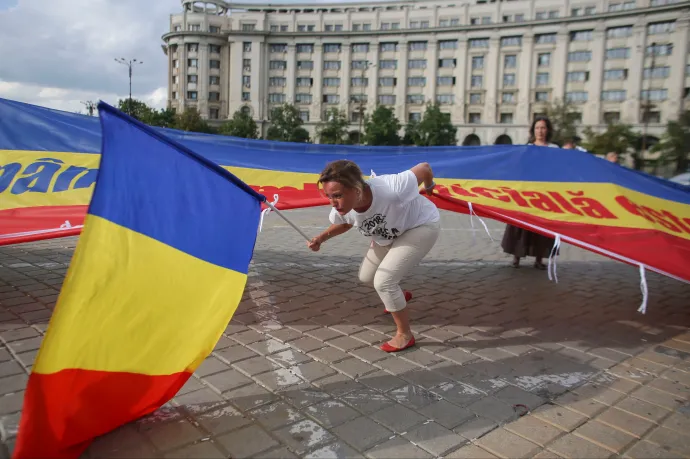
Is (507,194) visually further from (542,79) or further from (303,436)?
(542,79)

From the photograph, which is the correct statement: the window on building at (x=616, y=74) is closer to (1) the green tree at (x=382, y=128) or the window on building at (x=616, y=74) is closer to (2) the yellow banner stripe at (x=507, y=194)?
(1) the green tree at (x=382, y=128)

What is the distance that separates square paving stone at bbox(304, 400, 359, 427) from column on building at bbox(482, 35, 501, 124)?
259ft

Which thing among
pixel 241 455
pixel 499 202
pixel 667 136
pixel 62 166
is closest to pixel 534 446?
pixel 241 455

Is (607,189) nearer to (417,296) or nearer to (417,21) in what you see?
(417,296)

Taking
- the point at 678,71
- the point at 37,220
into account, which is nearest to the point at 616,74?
the point at 678,71

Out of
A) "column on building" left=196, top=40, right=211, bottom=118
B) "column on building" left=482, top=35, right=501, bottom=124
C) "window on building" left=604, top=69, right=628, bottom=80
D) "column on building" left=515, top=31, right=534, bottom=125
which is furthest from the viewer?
"column on building" left=196, top=40, right=211, bottom=118

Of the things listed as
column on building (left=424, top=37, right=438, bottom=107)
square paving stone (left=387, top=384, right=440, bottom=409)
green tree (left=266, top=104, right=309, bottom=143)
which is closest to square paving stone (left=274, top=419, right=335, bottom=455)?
square paving stone (left=387, top=384, right=440, bottom=409)

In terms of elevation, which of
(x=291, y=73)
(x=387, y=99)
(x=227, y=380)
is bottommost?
(x=227, y=380)

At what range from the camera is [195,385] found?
319 cm

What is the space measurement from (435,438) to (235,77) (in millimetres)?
91311

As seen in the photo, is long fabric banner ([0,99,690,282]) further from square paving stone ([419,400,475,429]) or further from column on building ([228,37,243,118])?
column on building ([228,37,243,118])

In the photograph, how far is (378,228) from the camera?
12.7 feet

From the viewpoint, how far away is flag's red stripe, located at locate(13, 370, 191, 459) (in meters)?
2.03

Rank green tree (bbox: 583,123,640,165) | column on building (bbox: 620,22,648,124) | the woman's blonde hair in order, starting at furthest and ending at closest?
column on building (bbox: 620,22,648,124)
green tree (bbox: 583,123,640,165)
the woman's blonde hair
